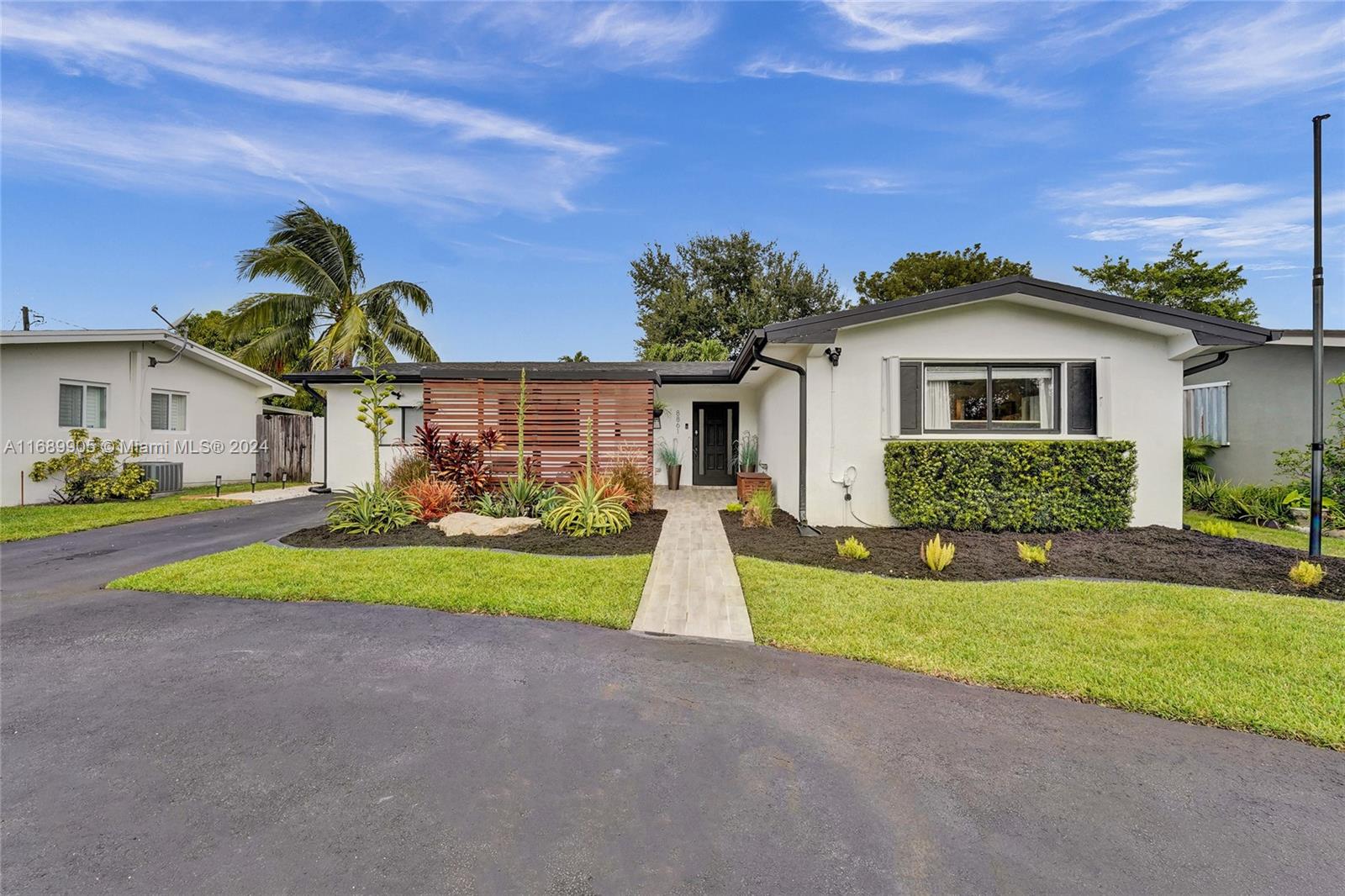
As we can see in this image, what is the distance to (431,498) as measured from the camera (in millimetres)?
9016

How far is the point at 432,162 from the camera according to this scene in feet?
44.0

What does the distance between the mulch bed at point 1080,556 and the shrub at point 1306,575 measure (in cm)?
6

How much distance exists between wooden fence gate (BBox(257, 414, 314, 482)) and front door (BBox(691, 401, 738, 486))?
472 inches

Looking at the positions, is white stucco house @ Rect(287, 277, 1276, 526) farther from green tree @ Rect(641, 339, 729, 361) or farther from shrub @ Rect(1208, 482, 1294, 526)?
green tree @ Rect(641, 339, 729, 361)

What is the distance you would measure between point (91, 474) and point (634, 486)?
12.0 meters

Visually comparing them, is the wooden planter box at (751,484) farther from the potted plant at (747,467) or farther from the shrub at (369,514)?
the shrub at (369,514)

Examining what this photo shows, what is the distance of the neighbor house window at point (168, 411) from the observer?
14.4m

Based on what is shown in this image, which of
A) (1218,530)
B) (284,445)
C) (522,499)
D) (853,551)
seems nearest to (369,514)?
(522,499)

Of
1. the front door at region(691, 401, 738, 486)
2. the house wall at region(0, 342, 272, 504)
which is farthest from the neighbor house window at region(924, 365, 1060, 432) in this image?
the house wall at region(0, 342, 272, 504)

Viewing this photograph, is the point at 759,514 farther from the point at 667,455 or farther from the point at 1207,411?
the point at 1207,411

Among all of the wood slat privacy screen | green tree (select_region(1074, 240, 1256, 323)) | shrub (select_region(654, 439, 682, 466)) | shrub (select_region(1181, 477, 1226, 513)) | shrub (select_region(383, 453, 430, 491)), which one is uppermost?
green tree (select_region(1074, 240, 1256, 323))

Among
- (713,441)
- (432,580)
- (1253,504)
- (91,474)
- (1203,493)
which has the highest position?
(713,441)

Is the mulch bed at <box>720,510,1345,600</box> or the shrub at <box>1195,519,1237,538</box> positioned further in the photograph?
the shrub at <box>1195,519,1237,538</box>

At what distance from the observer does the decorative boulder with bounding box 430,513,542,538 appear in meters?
7.77
